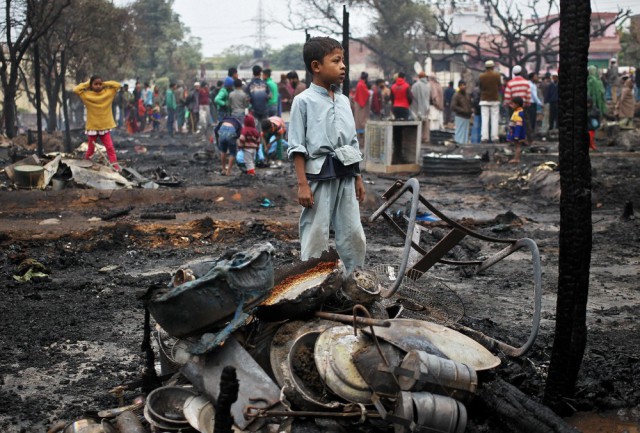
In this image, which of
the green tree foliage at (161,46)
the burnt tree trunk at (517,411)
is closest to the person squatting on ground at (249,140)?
the burnt tree trunk at (517,411)

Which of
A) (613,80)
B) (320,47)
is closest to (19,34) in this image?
(320,47)

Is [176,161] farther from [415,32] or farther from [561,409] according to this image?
[415,32]

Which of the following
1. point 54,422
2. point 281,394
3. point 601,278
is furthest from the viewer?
point 601,278

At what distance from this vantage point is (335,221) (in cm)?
573

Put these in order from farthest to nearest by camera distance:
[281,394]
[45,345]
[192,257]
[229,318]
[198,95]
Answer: [198,95] < [192,257] < [45,345] < [229,318] < [281,394]

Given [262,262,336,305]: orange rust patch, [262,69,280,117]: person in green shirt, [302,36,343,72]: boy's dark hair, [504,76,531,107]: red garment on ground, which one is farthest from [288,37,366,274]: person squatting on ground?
[504,76,531,107]: red garment on ground

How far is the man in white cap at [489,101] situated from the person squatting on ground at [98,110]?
9.28 meters

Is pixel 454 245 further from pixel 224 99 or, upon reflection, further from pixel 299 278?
pixel 224 99

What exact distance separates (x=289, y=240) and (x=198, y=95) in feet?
79.2

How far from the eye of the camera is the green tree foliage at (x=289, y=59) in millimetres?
82188

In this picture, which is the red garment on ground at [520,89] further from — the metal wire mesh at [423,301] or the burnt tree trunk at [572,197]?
the burnt tree trunk at [572,197]

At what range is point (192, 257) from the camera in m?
8.95

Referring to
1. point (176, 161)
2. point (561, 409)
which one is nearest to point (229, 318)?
point (561, 409)

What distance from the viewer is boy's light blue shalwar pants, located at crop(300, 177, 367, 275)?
18.2 ft
